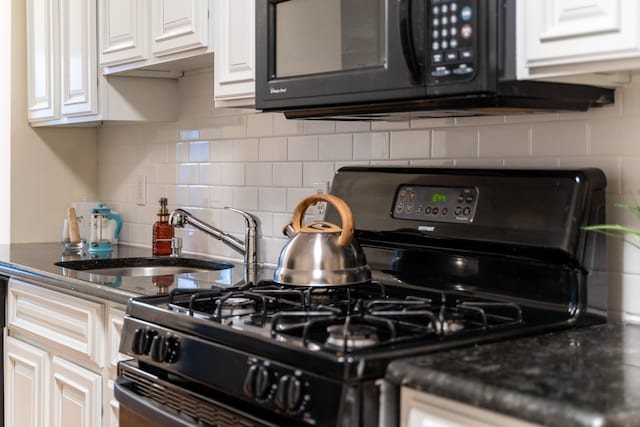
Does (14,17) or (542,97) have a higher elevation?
(14,17)

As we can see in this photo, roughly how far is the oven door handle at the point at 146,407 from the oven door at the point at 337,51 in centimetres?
78

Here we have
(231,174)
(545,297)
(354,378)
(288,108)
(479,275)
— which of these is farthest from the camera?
(231,174)

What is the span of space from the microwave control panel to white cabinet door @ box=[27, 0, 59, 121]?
2.15 m

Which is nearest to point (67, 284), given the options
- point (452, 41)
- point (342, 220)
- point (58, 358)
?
point (58, 358)

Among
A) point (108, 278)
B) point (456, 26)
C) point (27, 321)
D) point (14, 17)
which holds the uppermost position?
point (14, 17)

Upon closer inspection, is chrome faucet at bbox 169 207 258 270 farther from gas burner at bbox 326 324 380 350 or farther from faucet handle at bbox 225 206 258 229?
gas burner at bbox 326 324 380 350

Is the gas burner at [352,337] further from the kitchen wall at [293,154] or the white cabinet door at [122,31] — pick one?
the white cabinet door at [122,31]

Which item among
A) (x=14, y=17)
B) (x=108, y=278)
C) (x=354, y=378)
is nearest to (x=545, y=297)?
(x=354, y=378)

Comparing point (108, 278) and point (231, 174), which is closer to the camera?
point (108, 278)

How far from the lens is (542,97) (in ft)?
5.52

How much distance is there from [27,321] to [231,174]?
862 millimetres

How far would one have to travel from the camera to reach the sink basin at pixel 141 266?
303 centimetres

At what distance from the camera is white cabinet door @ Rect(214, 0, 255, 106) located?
2.35 meters

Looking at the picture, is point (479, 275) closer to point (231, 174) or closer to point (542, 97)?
point (542, 97)
